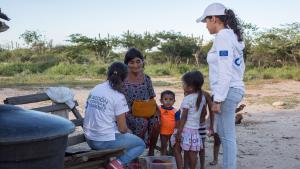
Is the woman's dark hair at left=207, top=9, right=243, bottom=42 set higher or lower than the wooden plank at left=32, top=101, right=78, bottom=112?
higher

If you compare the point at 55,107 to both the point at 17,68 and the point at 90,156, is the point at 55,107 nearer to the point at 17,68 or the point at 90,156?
the point at 90,156

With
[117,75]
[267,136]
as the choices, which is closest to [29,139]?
[117,75]

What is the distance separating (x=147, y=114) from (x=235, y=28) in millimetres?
1354

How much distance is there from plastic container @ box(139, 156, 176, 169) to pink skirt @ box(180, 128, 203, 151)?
19 cm

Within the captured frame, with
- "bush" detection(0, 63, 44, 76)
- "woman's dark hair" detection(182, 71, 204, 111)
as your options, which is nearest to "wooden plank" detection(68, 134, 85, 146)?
"woman's dark hair" detection(182, 71, 204, 111)

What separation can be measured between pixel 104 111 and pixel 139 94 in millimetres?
1054

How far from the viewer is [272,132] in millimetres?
7734

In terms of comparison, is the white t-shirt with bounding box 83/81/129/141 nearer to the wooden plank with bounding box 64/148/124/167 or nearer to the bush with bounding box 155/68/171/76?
the wooden plank with bounding box 64/148/124/167

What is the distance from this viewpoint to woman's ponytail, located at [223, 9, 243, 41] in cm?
420

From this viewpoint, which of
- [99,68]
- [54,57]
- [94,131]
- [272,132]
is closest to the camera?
[94,131]

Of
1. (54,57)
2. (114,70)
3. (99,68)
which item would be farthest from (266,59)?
(114,70)

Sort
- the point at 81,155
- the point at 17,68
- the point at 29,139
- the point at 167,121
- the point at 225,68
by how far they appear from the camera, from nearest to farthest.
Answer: the point at 29,139, the point at 81,155, the point at 225,68, the point at 167,121, the point at 17,68

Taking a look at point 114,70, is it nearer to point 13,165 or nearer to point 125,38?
point 13,165

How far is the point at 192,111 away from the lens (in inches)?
182
